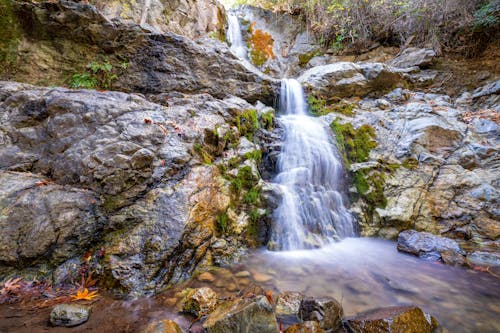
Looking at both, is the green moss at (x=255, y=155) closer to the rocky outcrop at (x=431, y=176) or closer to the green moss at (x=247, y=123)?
the green moss at (x=247, y=123)

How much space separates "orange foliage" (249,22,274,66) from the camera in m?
12.1

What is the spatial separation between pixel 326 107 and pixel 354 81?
5.75 feet

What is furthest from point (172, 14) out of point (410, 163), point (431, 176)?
point (431, 176)

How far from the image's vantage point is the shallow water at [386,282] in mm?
2541

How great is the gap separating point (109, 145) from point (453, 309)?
16.4 feet

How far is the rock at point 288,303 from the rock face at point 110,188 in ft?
4.27

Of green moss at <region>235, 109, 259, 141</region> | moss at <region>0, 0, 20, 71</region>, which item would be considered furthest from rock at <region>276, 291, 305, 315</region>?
moss at <region>0, 0, 20, 71</region>

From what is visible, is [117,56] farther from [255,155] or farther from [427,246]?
[427,246]

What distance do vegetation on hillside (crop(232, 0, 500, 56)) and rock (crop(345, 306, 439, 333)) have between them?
37.8 feet

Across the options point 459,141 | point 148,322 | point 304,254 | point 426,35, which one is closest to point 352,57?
point 426,35

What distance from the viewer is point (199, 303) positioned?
7.59 feet

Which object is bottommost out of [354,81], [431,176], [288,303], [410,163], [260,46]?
[288,303]

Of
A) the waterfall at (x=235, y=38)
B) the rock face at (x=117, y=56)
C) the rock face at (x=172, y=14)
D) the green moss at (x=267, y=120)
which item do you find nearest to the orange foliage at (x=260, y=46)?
the waterfall at (x=235, y=38)

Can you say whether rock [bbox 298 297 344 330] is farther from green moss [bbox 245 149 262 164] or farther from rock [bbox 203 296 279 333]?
green moss [bbox 245 149 262 164]
